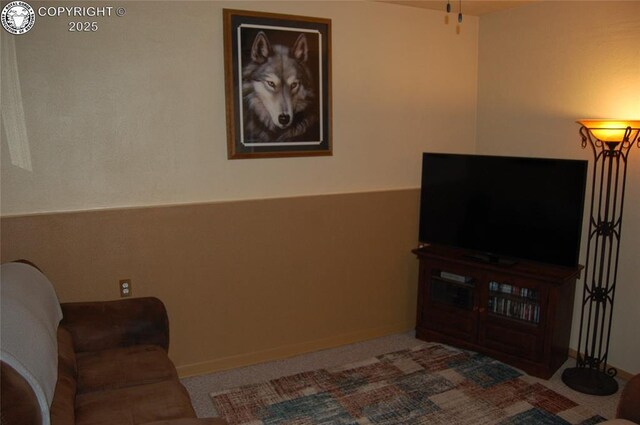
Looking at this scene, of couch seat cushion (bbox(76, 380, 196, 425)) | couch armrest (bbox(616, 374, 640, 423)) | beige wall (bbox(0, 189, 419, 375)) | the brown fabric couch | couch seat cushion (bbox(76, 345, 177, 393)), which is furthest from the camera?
beige wall (bbox(0, 189, 419, 375))

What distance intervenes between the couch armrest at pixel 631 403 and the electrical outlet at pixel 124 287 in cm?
267

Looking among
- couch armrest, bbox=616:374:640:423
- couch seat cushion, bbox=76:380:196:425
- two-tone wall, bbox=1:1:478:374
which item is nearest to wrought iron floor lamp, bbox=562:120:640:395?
couch armrest, bbox=616:374:640:423

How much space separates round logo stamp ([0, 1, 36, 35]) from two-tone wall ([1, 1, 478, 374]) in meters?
0.04

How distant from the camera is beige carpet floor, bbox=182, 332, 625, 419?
310 cm

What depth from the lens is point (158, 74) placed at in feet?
10.2

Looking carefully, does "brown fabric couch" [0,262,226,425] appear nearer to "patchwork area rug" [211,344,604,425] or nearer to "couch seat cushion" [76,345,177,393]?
"couch seat cushion" [76,345,177,393]

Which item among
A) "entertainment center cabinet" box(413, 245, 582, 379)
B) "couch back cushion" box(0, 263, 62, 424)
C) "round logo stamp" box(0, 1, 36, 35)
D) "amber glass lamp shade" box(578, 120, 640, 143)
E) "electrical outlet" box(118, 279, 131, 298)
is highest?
"round logo stamp" box(0, 1, 36, 35)

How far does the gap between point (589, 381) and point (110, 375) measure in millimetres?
2796

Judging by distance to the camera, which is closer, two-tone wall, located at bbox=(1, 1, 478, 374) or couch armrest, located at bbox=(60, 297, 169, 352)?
couch armrest, located at bbox=(60, 297, 169, 352)

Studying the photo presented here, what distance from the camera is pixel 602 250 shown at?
10.6 feet

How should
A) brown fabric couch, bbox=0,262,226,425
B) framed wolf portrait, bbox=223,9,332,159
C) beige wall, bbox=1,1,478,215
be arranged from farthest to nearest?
framed wolf portrait, bbox=223,9,332,159 < beige wall, bbox=1,1,478,215 < brown fabric couch, bbox=0,262,226,425

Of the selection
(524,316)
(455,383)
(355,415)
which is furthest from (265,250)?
(524,316)

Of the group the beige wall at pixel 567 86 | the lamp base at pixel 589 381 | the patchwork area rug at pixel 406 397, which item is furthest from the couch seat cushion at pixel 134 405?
the beige wall at pixel 567 86

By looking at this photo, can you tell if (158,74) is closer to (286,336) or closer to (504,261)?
(286,336)
